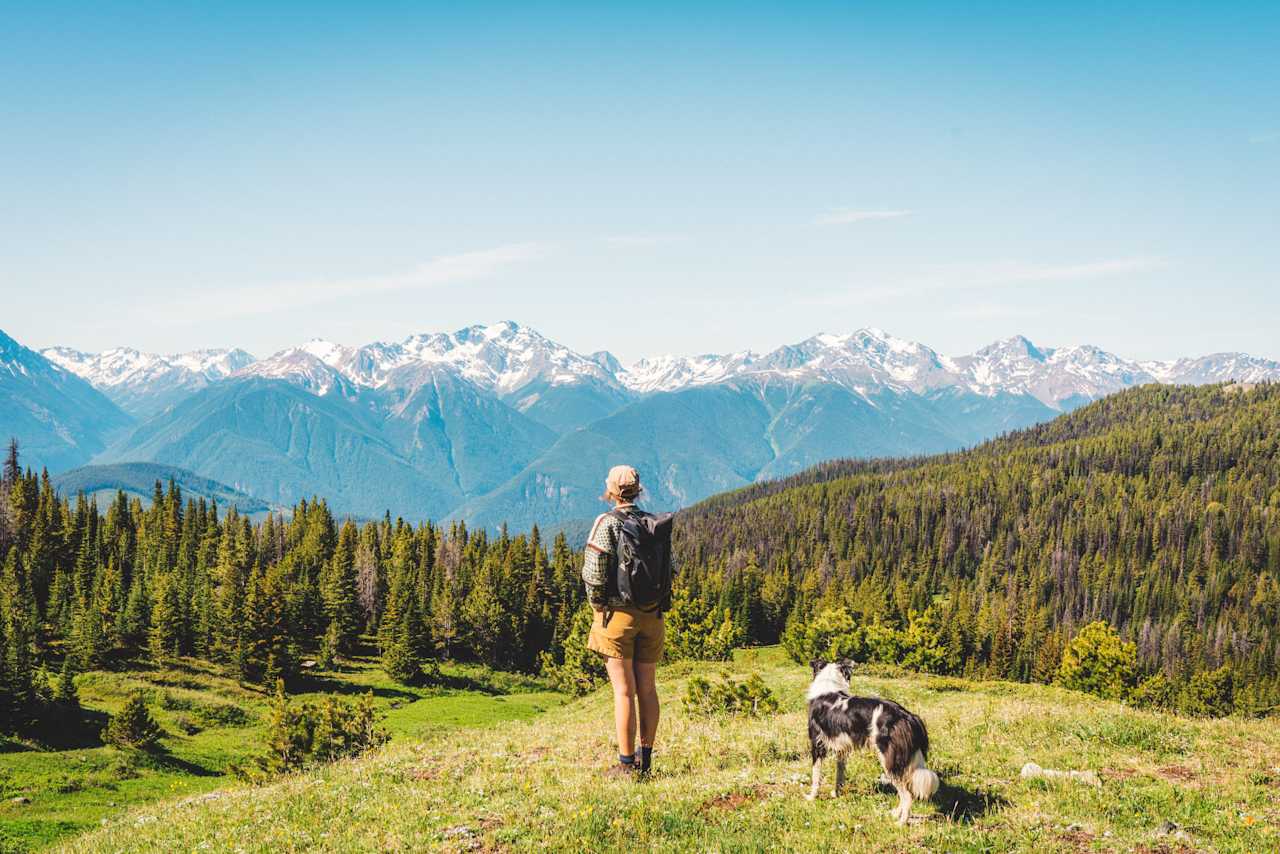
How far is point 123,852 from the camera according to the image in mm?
12836

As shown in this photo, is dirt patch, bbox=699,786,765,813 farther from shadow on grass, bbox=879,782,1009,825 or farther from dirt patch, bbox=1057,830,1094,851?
dirt patch, bbox=1057,830,1094,851

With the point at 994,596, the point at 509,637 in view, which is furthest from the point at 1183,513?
the point at 509,637

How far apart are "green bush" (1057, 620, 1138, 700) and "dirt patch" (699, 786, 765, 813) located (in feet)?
232

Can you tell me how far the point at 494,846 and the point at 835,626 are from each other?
3353 inches

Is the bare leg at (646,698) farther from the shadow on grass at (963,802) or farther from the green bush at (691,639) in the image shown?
the green bush at (691,639)

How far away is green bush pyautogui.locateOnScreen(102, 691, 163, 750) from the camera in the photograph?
50.6 m

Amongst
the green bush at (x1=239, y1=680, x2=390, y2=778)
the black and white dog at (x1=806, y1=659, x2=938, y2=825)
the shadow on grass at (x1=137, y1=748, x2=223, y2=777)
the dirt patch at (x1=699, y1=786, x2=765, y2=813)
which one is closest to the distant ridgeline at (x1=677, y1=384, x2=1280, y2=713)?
the green bush at (x1=239, y1=680, x2=390, y2=778)

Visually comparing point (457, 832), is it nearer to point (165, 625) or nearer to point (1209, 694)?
point (165, 625)

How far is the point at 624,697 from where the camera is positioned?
1276 cm

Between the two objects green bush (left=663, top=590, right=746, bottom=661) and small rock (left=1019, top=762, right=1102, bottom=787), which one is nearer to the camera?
small rock (left=1019, top=762, right=1102, bottom=787)

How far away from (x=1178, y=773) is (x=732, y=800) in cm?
867

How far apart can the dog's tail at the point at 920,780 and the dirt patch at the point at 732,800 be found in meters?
2.81

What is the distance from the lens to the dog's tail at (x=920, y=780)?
1115cm

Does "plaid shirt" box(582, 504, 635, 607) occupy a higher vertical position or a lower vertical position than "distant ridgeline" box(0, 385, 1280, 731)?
higher
